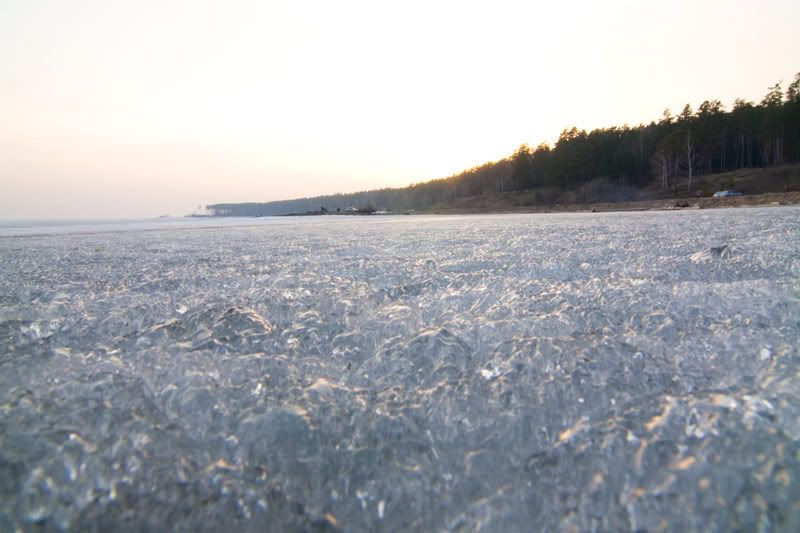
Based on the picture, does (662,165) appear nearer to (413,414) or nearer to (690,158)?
(690,158)

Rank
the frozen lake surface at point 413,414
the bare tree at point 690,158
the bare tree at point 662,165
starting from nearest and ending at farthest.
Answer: the frozen lake surface at point 413,414, the bare tree at point 690,158, the bare tree at point 662,165

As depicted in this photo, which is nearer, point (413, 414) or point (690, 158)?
point (413, 414)

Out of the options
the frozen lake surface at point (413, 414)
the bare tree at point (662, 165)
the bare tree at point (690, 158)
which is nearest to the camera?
the frozen lake surface at point (413, 414)

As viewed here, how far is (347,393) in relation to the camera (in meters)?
1.36

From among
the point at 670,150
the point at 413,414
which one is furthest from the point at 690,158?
the point at 413,414

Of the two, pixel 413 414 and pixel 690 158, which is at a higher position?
pixel 690 158

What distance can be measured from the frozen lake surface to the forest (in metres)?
57.2

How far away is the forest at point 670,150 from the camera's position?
52.2 m

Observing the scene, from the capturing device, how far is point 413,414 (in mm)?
1206

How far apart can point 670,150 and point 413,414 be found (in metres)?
62.6

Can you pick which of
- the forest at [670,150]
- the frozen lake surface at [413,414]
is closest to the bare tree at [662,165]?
the forest at [670,150]

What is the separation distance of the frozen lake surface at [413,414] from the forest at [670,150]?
5723 cm

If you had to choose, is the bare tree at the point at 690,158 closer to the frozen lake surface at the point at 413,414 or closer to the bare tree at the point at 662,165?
the bare tree at the point at 662,165

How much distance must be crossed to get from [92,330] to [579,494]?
7.65ft
